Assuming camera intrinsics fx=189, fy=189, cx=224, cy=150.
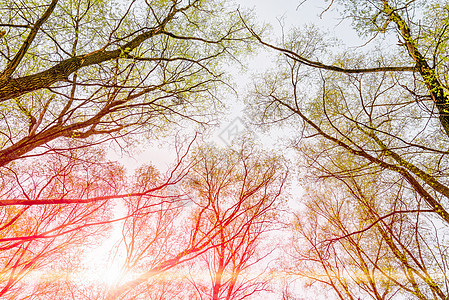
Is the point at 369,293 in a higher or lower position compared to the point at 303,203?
lower

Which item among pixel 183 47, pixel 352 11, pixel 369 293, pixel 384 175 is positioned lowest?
pixel 369 293

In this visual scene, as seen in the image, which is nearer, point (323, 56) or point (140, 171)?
point (323, 56)

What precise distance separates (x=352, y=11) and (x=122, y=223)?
897 cm

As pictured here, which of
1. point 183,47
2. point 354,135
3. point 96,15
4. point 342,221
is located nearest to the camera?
point 96,15

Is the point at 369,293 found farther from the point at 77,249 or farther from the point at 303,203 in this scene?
the point at 77,249

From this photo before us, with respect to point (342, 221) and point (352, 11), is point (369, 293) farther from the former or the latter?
point (352, 11)

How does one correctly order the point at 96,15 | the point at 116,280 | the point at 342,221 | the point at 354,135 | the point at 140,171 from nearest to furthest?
the point at 96,15, the point at 354,135, the point at 116,280, the point at 140,171, the point at 342,221

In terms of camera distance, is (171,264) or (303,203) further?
(303,203)

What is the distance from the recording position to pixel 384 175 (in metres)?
5.58

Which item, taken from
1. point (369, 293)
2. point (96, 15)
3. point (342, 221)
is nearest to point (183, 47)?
point (96, 15)

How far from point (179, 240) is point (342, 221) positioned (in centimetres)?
670

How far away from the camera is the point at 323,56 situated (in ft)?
17.7

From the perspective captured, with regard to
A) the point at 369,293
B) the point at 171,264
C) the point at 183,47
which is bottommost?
the point at 369,293

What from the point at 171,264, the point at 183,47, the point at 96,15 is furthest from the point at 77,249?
the point at 183,47
